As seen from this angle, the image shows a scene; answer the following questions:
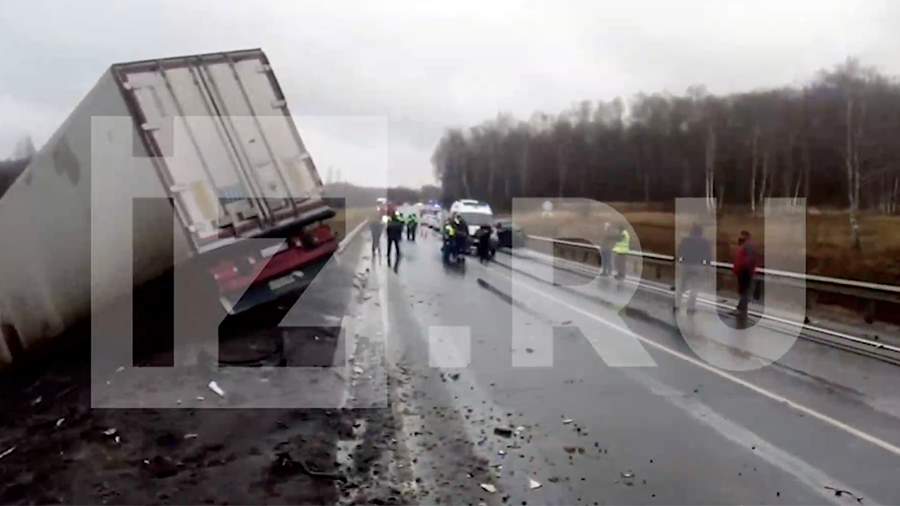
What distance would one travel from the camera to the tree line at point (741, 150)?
28656 mm

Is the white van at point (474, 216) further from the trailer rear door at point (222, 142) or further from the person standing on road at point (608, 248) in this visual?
the trailer rear door at point (222, 142)

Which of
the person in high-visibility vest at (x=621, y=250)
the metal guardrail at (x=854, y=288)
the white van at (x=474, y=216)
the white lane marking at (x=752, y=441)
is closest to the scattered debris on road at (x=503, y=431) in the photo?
the white lane marking at (x=752, y=441)

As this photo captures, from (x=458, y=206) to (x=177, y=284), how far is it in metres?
29.1

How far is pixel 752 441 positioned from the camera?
601 centimetres

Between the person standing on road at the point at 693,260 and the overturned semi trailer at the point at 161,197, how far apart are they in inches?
265

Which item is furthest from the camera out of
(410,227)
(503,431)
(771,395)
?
(410,227)

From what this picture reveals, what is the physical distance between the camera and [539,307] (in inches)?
573

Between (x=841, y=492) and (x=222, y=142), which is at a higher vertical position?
(x=222, y=142)

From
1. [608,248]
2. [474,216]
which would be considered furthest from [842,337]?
[474,216]

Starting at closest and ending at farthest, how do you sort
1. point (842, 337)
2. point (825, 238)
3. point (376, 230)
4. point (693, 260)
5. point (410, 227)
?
1. point (842, 337)
2. point (693, 260)
3. point (825, 238)
4. point (376, 230)
5. point (410, 227)

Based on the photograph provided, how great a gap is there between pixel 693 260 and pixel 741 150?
29.4m

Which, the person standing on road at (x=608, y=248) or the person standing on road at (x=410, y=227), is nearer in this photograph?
the person standing on road at (x=608, y=248)

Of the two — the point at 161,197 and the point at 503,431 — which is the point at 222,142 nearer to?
the point at 161,197

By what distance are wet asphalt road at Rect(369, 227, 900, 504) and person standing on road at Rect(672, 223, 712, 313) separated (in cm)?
202
